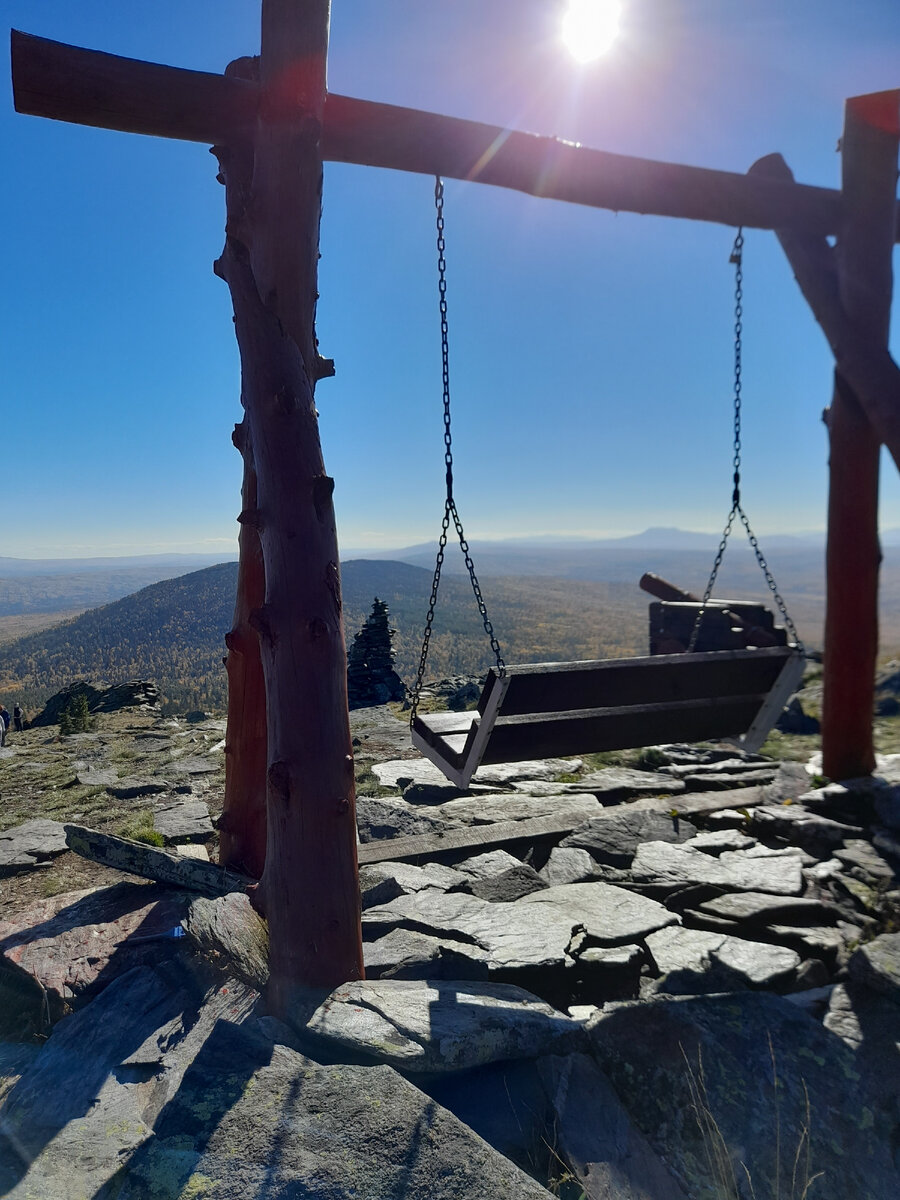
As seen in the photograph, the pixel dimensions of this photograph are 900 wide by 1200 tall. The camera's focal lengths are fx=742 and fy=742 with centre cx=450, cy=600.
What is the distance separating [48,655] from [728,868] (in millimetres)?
74980

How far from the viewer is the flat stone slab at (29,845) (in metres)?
5.52

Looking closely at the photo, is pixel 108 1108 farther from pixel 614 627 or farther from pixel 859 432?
pixel 614 627

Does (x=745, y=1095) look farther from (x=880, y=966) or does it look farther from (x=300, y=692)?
(x=300, y=692)

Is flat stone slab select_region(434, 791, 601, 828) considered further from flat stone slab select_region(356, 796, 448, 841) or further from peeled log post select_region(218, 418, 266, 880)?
peeled log post select_region(218, 418, 266, 880)

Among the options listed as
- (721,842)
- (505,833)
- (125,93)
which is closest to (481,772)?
(505,833)

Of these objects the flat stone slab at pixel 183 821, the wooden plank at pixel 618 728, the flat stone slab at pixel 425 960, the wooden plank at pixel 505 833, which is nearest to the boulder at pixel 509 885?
the wooden plank at pixel 505 833

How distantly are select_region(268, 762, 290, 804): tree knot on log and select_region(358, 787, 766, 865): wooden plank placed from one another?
2076 mm

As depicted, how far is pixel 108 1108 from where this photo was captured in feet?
9.53

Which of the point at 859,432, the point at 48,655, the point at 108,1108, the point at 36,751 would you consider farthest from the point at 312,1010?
the point at 48,655

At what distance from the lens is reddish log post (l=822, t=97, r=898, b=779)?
598cm

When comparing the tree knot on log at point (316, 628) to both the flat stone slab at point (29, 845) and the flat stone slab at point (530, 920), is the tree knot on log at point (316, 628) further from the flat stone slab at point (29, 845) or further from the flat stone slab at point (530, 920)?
the flat stone slab at point (29, 845)

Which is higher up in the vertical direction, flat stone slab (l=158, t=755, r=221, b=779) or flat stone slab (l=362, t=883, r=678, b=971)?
flat stone slab (l=362, t=883, r=678, b=971)

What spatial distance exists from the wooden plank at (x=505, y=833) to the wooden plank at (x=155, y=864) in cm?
102

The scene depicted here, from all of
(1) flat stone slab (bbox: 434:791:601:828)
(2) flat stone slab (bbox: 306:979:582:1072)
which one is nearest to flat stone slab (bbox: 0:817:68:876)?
(1) flat stone slab (bbox: 434:791:601:828)
